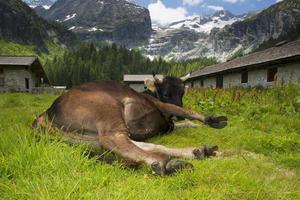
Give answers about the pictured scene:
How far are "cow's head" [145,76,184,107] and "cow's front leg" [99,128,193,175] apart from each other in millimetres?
3313

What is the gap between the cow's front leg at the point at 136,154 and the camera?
4270mm

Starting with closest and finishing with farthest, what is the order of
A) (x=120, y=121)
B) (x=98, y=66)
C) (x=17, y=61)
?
(x=120, y=121) → (x=17, y=61) → (x=98, y=66)

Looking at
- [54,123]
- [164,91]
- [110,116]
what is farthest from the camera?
[164,91]

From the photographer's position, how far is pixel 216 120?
692 centimetres

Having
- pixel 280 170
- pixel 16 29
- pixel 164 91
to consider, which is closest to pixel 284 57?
pixel 164 91

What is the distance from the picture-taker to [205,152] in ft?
17.3

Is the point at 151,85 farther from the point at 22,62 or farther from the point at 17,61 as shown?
the point at 17,61

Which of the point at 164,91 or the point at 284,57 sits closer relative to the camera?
the point at 164,91

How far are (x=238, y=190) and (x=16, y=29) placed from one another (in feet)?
663

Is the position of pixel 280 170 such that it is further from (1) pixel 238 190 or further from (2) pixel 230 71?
(2) pixel 230 71

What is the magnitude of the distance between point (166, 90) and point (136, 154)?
381 centimetres


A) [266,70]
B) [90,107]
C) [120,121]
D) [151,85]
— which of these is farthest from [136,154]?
[266,70]

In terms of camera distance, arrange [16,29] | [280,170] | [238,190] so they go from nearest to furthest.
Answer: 1. [238,190]
2. [280,170]
3. [16,29]

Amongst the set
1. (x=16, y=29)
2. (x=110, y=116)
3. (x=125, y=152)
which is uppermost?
(x=16, y=29)
